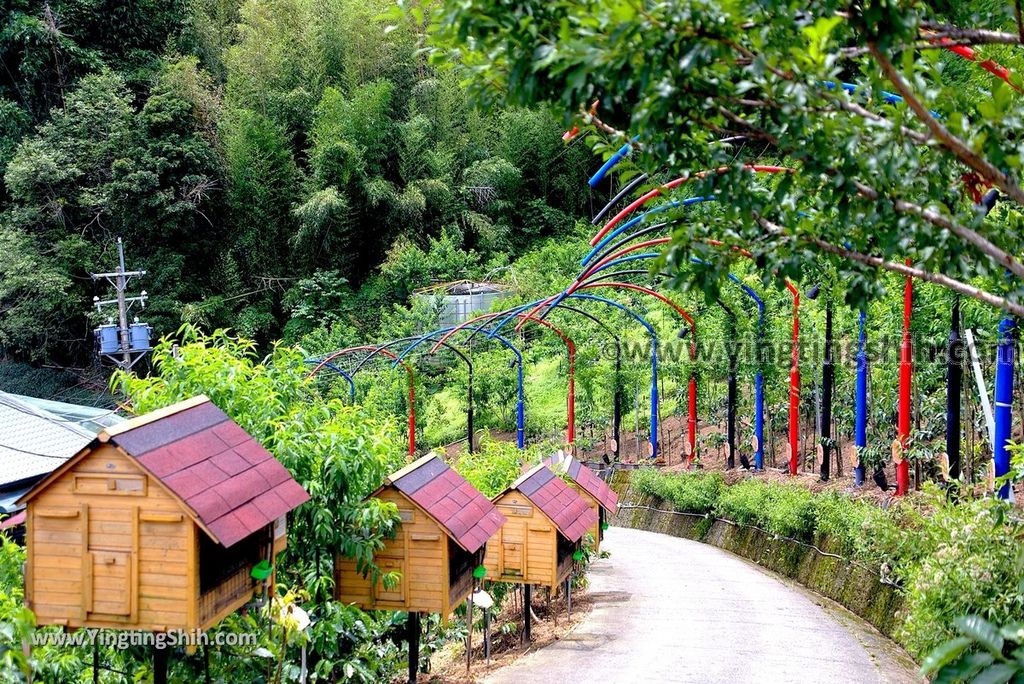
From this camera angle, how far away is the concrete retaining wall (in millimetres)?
9562

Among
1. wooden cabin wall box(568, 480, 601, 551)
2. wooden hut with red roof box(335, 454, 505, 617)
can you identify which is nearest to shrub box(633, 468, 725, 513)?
wooden cabin wall box(568, 480, 601, 551)

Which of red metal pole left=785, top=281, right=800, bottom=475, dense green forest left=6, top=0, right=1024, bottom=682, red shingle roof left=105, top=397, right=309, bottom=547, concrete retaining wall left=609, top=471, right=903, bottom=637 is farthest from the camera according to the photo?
red metal pole left=785, top=281, right=800, bottom=475

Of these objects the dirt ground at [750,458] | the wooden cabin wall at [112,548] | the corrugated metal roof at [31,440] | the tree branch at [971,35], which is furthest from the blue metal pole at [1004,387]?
the corrugated metal roof at [31,440]

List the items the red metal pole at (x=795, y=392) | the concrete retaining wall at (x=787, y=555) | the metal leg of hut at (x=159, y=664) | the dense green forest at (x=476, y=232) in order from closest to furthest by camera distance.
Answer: the dense green forest at (x=476, y=232) < the metal leg of hut at (x=159, y=664) < the concrete retaining wall at (x=787, y=555) < the red metal pole at (x=795, y=392)

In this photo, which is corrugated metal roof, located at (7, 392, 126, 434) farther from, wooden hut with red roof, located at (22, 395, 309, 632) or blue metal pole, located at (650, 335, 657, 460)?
blue metal pole, located at (650, 335, 657, 460)

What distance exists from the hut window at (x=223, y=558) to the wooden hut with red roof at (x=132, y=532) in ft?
0.04

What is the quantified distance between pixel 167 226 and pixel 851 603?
2341 cm

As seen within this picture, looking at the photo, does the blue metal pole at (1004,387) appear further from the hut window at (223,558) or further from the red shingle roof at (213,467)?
the hut window at (223,558)

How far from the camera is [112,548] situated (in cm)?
482

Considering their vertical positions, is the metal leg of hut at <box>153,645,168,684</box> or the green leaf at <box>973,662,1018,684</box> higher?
the green leaf at <box>973,662,1018,684</box>

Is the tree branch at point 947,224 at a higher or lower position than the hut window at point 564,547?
higher

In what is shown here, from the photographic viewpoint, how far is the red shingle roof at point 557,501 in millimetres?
9109

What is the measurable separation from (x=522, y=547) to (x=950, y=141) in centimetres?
625

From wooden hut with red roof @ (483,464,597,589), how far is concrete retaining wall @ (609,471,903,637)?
9.93 feet
